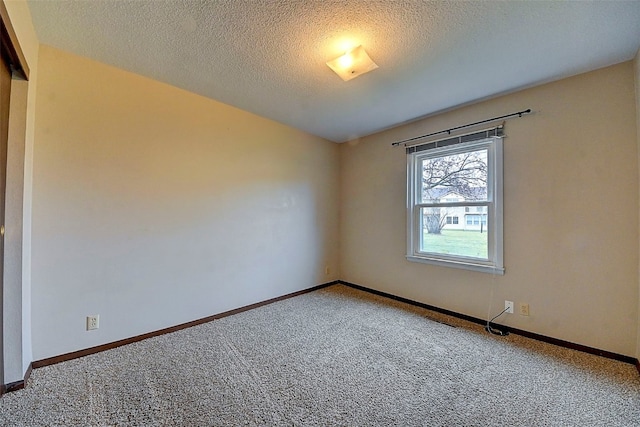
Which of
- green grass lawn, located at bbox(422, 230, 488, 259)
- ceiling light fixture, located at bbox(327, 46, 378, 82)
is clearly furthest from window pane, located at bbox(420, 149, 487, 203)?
ceiling light fixture, located at bbox(327, 46, 378, 82)

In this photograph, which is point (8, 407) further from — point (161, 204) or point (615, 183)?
point (615, 183)

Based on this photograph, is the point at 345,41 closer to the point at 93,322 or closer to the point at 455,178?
the point at 455,178

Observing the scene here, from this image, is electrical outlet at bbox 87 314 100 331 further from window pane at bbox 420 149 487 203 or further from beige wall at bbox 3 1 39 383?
window pane at bbox 420 149 487 203

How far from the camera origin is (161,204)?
2.49m

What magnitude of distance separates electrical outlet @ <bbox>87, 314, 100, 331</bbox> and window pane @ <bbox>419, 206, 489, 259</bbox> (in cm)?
331

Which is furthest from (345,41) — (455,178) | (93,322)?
(93,322)

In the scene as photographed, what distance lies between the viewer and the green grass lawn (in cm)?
281

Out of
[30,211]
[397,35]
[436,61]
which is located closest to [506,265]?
[436,61]

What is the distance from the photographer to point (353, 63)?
196 centimetres

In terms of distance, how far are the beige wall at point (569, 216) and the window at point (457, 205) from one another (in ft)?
0.37

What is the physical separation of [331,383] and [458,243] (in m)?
2.09

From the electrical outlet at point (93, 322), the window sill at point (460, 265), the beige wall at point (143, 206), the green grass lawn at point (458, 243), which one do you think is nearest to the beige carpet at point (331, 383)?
the electrical outlet at point (93, 322)

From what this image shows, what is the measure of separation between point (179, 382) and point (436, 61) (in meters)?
3.00

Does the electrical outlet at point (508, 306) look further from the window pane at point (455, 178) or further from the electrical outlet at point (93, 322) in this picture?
the electrical outlet at point (93, 322)
